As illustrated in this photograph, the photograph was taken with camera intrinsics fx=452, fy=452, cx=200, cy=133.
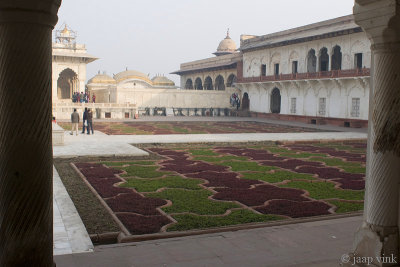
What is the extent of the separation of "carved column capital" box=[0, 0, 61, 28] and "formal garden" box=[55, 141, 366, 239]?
10.3 ft

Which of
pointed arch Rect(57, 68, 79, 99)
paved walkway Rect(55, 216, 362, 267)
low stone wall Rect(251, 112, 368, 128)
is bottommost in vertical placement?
paved walkway Rect(55, 216, 362, 267)

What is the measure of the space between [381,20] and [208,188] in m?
4.66

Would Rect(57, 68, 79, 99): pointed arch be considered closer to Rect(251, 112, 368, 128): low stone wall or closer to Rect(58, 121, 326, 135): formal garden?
Rect(58, 121, 326, 135): formal garden

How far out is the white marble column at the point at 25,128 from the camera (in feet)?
9.28

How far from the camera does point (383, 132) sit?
4090 mm

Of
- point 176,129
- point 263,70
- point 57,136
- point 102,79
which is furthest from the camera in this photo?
point 102,79

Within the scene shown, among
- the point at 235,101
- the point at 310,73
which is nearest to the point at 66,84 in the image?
the point at 235,101

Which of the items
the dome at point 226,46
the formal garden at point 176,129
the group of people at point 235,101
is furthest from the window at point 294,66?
the dome at point 226,46

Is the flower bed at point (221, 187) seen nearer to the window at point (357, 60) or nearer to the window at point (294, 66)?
the window at point (357, 60)

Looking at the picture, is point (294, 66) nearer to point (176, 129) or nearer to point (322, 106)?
point (322, 106)

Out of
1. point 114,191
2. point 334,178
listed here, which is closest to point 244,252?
point 114,191

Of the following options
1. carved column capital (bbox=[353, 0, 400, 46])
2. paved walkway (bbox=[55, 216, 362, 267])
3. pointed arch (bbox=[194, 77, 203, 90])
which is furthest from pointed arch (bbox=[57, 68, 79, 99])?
carved column capital (bbox=[353, 0, 400, 46])

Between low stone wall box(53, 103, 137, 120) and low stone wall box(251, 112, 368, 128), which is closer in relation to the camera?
low stone wall box(251, 112, 368, 128)

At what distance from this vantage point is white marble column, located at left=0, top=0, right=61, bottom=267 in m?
2.83
